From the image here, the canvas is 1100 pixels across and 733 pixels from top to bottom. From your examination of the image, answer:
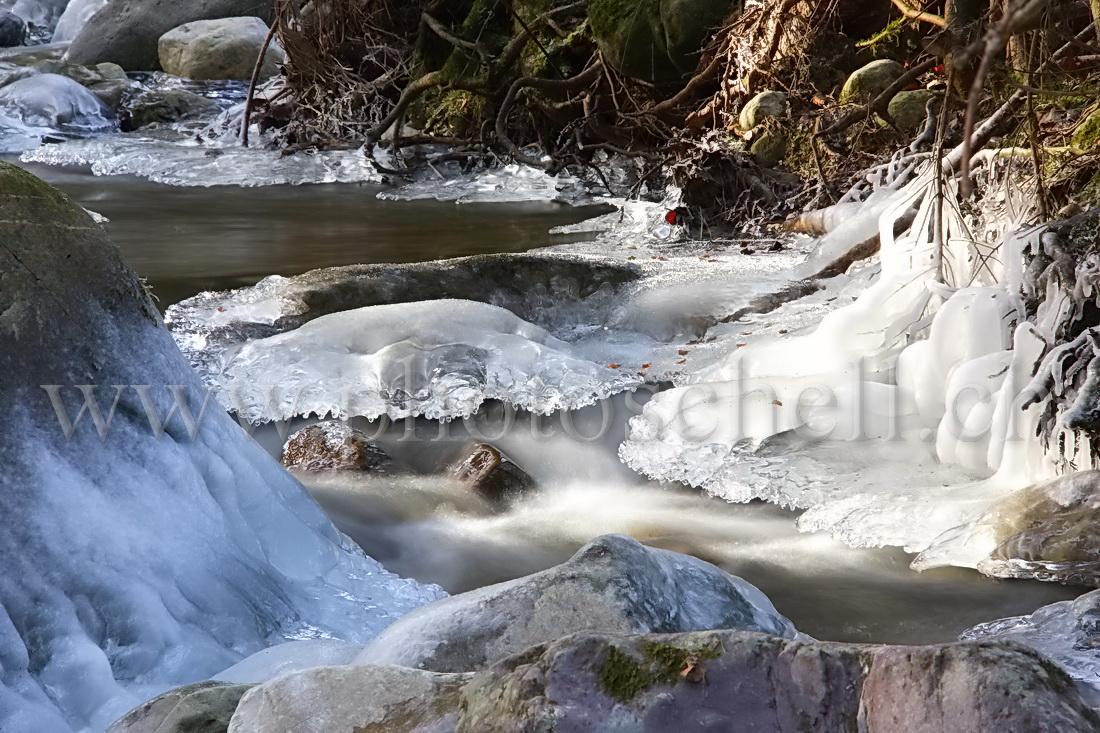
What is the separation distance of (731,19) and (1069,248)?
22.1ft

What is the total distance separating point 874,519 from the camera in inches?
133

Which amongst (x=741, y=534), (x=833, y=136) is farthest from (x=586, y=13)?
(x=741, y=534)

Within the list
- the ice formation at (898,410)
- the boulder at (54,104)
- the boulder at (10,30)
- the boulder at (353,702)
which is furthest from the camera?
the boulder at (10,30)

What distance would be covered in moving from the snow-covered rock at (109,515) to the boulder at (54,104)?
47.4 ft

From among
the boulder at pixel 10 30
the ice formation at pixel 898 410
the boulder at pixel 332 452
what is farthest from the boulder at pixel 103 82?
the ice formation at pixel 898 410

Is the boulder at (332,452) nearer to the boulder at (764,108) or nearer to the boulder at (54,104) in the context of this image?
the boulder at (764,108)

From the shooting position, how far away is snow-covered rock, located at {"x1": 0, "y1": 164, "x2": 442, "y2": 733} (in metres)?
2.12

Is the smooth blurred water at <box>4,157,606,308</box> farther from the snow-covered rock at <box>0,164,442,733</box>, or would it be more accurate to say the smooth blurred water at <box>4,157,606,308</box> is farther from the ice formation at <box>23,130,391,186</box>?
the snow-covered rock at <box>0,164,442,733</box>

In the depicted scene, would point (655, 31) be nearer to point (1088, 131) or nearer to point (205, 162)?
point (205, 162)

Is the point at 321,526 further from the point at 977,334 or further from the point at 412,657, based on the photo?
the point at 977,334

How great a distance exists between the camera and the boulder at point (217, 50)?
17844 mm

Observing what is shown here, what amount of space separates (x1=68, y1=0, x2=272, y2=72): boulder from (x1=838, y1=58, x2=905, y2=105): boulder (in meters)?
15.2

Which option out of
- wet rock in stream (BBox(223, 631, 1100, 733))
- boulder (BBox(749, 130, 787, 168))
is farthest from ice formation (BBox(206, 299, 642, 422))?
boulder (BBox(749, 130, 787, 168))

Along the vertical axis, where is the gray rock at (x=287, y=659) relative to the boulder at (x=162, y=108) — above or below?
below
